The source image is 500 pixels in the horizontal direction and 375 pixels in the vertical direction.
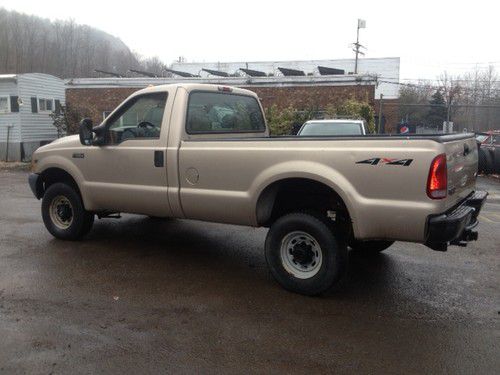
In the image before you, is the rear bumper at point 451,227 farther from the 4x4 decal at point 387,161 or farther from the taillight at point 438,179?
the 4x4 decal at point 387,161

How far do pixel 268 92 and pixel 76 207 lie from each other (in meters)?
15.2

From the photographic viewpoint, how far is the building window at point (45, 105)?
68.5 ft

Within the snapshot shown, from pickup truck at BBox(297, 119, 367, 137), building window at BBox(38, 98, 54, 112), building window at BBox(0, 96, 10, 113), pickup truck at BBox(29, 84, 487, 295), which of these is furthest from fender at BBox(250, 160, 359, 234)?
building window at BBox(38, 98, 54, 112)

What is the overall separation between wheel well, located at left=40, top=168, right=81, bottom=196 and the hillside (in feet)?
141

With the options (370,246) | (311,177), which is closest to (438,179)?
(311,177)

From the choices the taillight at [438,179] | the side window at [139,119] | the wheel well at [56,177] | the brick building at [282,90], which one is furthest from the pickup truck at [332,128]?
the brick building at [282,90]

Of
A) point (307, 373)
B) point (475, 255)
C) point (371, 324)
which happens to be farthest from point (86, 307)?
point (475, 255)

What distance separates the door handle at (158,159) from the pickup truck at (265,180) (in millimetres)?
15

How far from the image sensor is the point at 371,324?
401 cm

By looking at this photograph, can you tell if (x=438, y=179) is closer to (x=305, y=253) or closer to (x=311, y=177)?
(x=311, y=177)

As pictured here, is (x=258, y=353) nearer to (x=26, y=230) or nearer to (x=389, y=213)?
(x=389, y=213)

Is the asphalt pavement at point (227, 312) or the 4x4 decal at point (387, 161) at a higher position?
the 4x4 decal at point (387, 161)

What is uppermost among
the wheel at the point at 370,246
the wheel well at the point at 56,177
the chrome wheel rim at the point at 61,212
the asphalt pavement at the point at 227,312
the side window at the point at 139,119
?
the side window at the point at 139,119

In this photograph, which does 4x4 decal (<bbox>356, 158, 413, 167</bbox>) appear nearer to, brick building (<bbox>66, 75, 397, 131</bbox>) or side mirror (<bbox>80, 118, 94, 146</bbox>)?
side mirror (<bbox>80, 118, 94, 146</bbox>)
